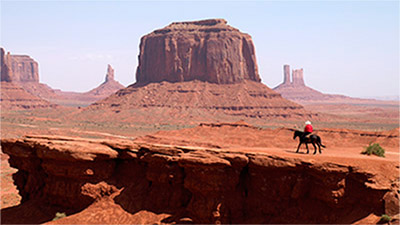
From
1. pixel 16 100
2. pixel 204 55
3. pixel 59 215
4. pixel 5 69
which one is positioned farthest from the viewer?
pixel 5 69

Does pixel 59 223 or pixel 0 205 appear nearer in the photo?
pixel 59 223

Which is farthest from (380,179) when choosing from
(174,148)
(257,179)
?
(174,148)

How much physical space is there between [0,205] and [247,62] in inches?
3828

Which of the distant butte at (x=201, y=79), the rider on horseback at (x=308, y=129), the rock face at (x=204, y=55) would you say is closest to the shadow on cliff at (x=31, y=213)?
the rider on horseback at (x=308, y=129)

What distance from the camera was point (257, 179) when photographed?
16891 mm

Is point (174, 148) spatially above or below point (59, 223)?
above

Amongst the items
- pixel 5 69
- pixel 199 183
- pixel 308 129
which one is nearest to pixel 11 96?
pixel 5 69

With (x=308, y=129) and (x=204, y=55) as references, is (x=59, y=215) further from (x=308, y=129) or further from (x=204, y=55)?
(x=204, y=55)

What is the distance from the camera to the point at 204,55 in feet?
378

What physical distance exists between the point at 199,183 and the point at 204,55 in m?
99.9

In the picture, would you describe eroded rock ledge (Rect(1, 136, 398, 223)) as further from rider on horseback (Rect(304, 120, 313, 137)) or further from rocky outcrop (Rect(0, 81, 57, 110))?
rocky outcrop (Rect(0, 81, 57, 110))

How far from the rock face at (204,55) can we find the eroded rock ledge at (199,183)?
95.4 metres

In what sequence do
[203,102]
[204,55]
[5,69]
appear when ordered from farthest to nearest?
1. [5,69]
2. [204,55]
3. [203,102]

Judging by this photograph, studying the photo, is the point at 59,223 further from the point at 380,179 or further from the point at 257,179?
the point at 380,179
